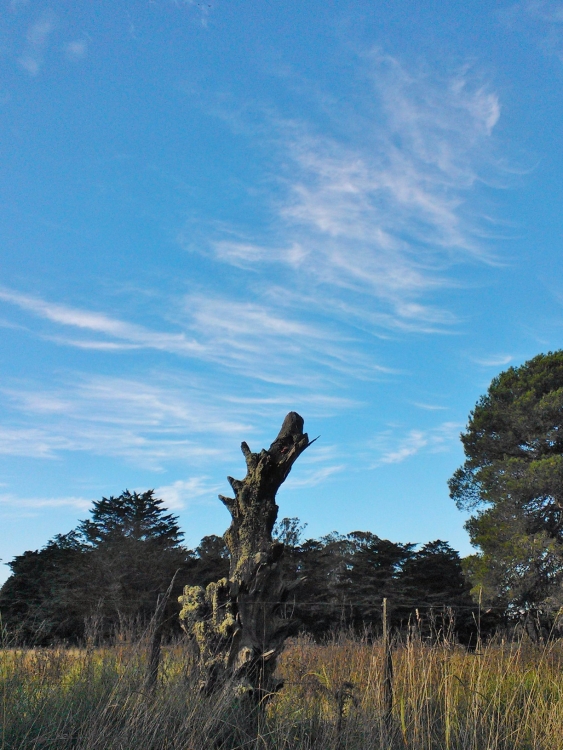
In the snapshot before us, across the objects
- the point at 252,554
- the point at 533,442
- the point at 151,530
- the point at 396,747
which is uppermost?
the point at 533,442

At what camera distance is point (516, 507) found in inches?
823

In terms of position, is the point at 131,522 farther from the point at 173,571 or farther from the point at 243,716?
the point at 243,716

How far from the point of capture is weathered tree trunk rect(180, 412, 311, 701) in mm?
5559

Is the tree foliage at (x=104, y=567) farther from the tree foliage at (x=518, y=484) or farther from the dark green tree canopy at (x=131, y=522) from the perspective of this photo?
the tree foliage at (x=518, y=484)

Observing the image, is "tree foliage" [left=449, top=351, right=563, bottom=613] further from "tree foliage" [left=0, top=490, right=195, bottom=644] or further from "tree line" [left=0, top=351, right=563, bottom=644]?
"tree foliage" [left=0, top=490, right=195, bottom=644]

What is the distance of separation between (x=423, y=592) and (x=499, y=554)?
4078mm

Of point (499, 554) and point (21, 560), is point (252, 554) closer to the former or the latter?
point (499, 554)

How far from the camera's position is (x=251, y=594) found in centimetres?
575

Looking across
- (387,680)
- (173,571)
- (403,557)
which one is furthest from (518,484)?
(387,680)

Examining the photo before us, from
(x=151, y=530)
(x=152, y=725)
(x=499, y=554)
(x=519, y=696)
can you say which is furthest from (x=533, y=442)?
(x=152, y=725)

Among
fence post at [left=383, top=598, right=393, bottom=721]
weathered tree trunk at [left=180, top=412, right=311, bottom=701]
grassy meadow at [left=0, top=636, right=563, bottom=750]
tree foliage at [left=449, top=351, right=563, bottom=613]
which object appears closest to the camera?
grassy meadow at [left=0, top=636, right=563, bottom=750]

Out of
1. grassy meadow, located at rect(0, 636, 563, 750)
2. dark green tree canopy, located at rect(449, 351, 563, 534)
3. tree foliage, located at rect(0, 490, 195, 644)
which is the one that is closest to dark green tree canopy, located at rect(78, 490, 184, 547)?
tree foliage, located at rect(0, 490, 195, 644)

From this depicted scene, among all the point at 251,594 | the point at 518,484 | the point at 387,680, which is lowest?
the point at 387,680

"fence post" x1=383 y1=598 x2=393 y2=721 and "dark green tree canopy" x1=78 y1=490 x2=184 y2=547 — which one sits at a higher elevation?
"dark green tree canopy" x1=78 y1=490 x2=184 y2=547
